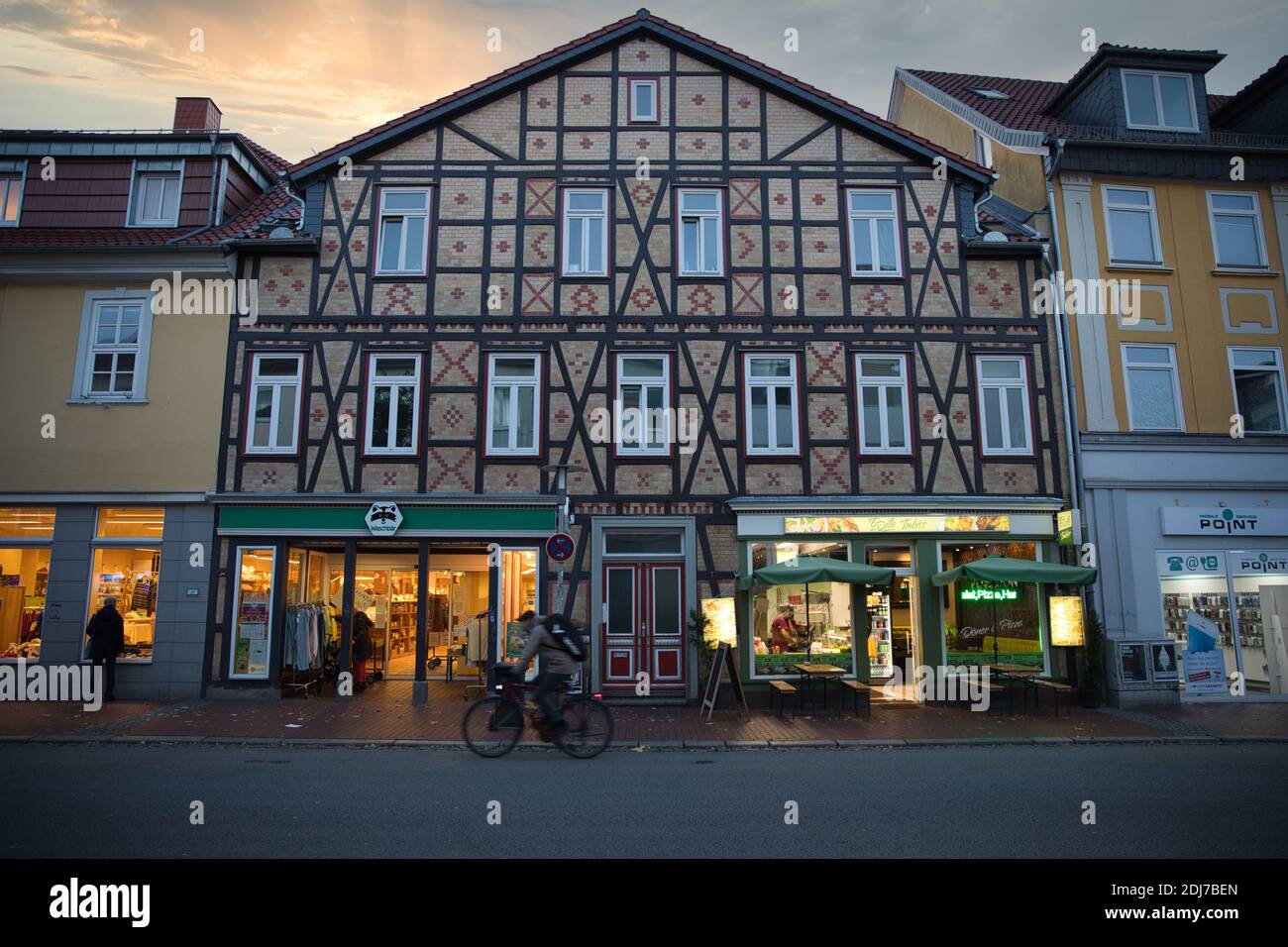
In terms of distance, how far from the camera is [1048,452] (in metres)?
15.6

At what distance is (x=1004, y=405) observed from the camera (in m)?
15.8

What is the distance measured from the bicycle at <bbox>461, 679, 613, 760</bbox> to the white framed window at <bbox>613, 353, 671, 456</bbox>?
19.3ft

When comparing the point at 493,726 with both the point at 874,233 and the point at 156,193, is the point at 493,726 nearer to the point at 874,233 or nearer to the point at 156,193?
the point at 874,233

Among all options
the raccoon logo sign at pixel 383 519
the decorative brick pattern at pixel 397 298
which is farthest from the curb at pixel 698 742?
the decorative brick pattern at pixel 397 298

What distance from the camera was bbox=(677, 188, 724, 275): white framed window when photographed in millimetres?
15883

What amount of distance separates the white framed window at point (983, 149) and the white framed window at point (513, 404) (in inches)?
459

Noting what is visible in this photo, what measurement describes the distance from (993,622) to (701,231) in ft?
30.1

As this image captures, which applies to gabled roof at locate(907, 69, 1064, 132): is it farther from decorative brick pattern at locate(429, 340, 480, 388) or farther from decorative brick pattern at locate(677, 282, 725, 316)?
decorative brick pattern at locate(429, 340, 480, 388)

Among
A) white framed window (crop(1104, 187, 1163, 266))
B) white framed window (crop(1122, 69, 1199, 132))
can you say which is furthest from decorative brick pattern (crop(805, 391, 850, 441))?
white framed window (crop(1122, 69, 1199, 132))

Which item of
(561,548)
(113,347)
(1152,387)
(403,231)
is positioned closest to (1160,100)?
(1152,387)

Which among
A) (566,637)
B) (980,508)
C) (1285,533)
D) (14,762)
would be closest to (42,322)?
(14,762)

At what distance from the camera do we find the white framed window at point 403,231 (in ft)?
52.1

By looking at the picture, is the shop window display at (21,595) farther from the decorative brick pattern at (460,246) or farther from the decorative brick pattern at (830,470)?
the decorative brick pattern at (830,470)

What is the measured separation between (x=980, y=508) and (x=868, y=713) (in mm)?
4417
